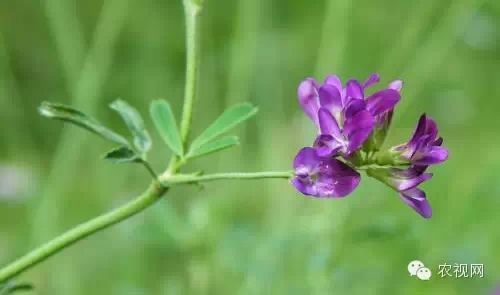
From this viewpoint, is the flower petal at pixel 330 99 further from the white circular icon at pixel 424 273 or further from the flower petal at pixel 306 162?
the white circular icon at pixel 424 273

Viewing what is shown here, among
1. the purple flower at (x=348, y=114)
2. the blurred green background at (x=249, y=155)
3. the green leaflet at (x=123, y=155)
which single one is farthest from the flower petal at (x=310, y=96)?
the blurred green background at (x=249, y=155)

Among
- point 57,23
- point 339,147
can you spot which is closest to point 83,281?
point 57,23

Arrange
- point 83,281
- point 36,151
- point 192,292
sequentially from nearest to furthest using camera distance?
1. point 192,292
2. point 83,281
3. point 36,151

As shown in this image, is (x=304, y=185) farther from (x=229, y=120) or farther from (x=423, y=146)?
(x=229, y=120)

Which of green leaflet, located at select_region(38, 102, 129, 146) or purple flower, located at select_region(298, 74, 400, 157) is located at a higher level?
green leaflet, located at select_region(38, 102, 129, 146)

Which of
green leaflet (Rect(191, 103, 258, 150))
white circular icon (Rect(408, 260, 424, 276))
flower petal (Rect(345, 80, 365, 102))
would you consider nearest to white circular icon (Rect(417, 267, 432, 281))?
white circular icon (Rect(408, 260, 424, 276))

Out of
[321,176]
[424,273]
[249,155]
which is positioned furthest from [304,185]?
[249,155]

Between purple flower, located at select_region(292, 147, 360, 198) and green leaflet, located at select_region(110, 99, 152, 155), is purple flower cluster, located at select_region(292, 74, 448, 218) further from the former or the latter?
green leaflet, located at select_region(110, 99, 152, 155)

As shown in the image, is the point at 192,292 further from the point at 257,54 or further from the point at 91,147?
the point at 257,54
